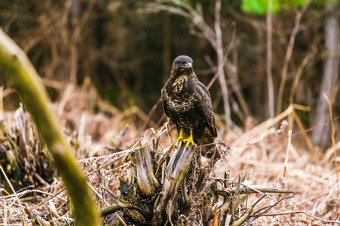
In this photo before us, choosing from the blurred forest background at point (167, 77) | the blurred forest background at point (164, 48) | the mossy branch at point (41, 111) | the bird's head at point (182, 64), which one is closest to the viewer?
the mossy branch at point (41, 111)

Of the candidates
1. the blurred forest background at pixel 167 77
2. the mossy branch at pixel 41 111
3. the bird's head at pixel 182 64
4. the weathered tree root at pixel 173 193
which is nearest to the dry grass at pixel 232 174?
the blurred forest background at pixel 167 77

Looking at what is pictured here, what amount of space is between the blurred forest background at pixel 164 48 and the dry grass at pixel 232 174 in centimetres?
209

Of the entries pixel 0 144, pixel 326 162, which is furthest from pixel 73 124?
pixel 326 162

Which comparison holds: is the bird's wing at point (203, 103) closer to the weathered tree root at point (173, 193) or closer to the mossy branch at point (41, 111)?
the weathered tree root at point (173, 193)

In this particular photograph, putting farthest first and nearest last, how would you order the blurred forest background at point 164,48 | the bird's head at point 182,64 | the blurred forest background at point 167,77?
the blurred forest background at point 164,48
the blurred forest background at point 167,77
the bird's head at point 182,64

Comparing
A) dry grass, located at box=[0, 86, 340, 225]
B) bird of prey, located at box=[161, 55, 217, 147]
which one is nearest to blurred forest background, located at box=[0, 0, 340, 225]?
dry grass, located at box=[0, 86, 340, 225]

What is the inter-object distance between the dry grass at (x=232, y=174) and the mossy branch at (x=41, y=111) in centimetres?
68

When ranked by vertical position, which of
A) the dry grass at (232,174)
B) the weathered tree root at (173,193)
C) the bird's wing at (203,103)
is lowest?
the dry grass at (232,174)

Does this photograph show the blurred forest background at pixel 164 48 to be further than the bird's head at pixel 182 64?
Yes

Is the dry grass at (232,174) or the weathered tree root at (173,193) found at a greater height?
the weathered tree root at (173,193)

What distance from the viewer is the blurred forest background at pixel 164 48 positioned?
7.12 metres

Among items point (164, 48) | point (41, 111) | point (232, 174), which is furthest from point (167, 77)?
point (41, 111)

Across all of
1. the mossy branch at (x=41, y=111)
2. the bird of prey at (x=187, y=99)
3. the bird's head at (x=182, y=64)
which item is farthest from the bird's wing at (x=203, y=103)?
the mossy branch at (x=41, y=111)

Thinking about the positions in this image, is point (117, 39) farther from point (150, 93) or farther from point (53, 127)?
point (53, 127)
